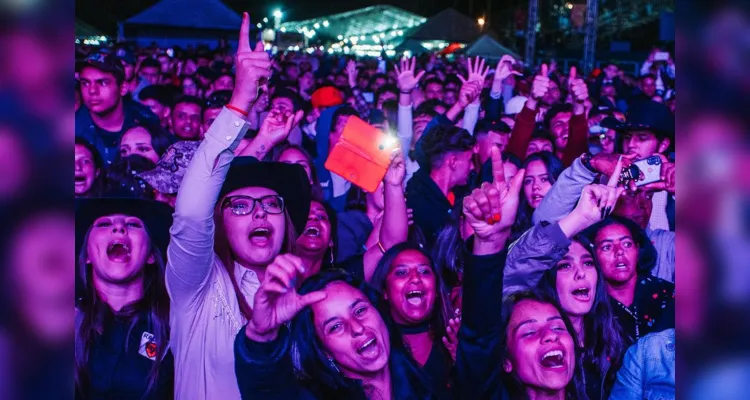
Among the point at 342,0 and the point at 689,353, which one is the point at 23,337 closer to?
the point at 689,353

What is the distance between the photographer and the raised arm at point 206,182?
224 cm

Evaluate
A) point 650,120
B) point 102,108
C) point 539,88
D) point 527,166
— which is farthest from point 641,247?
point 102,108

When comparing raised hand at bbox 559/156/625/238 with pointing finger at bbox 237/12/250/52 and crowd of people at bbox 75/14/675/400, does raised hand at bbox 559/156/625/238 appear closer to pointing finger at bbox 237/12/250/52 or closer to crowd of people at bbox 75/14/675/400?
crowd of people at bbox 75/14/675/400

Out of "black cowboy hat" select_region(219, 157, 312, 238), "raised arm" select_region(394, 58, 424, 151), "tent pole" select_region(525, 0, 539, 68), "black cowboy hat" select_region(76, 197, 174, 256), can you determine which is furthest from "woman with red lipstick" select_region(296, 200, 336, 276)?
"tent pole" select_region(525, 0, 539, 68)

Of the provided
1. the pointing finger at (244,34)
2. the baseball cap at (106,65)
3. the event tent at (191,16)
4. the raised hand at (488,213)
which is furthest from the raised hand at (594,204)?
the event tent at (191,16)

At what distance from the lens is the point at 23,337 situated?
515 millimetres

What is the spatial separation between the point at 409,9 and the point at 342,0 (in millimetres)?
7674

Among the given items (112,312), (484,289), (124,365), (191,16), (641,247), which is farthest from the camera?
(191,16)

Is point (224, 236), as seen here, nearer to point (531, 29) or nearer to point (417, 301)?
point (417, 301)

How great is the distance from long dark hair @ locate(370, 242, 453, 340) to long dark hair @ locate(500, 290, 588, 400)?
0.43 meters

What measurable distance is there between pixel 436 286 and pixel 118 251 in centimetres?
116

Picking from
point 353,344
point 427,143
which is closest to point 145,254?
point 353,344

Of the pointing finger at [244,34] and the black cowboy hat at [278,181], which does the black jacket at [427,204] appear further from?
the pointing finger at [244,34]

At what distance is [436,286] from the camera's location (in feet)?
10.7
